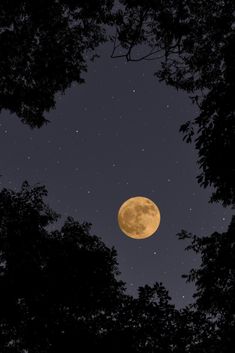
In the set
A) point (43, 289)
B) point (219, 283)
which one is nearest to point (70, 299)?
point (43, 289)

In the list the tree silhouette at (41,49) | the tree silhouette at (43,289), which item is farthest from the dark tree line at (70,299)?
the tree silhouette at (41,49)

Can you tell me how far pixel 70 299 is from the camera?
15938 mm

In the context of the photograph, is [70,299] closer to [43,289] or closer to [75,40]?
[43,289]

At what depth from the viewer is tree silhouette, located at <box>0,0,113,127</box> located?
12414mm

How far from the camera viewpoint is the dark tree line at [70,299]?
1379 cm

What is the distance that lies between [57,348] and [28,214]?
469 cm

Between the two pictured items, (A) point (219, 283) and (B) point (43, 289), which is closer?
(A) point (219, 283)

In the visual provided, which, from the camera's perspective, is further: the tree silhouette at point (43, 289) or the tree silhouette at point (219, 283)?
the tree silhouette at point (43, 289)

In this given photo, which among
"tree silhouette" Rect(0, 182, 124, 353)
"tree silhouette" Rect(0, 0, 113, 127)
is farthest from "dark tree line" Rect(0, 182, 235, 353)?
"tree silhouette" Rect(0, 0, 113, 127)

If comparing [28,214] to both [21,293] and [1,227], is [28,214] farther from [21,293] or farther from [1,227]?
[21,293]

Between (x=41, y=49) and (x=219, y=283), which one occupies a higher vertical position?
(x=41, y=49)

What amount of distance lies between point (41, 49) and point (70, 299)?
882 cm

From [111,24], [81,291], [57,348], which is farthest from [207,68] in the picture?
[57,348]

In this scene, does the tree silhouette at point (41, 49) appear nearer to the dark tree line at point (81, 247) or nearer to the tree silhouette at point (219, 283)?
the dark tree line at point (81, 247)
